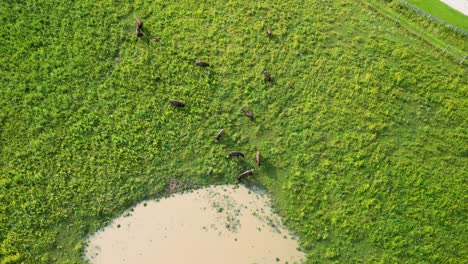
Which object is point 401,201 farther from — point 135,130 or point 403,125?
point 135,130

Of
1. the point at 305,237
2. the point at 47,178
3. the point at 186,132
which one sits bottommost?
the point at 47,178

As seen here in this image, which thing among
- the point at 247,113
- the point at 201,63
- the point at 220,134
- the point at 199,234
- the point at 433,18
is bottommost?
the point at 199,234

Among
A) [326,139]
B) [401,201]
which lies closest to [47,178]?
[326,139]

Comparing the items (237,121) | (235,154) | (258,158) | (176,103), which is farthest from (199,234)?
(176,103)

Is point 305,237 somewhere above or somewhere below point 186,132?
below

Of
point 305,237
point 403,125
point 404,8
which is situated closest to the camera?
point 305,237

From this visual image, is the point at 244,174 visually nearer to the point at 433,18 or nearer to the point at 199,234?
the point at 199,234
